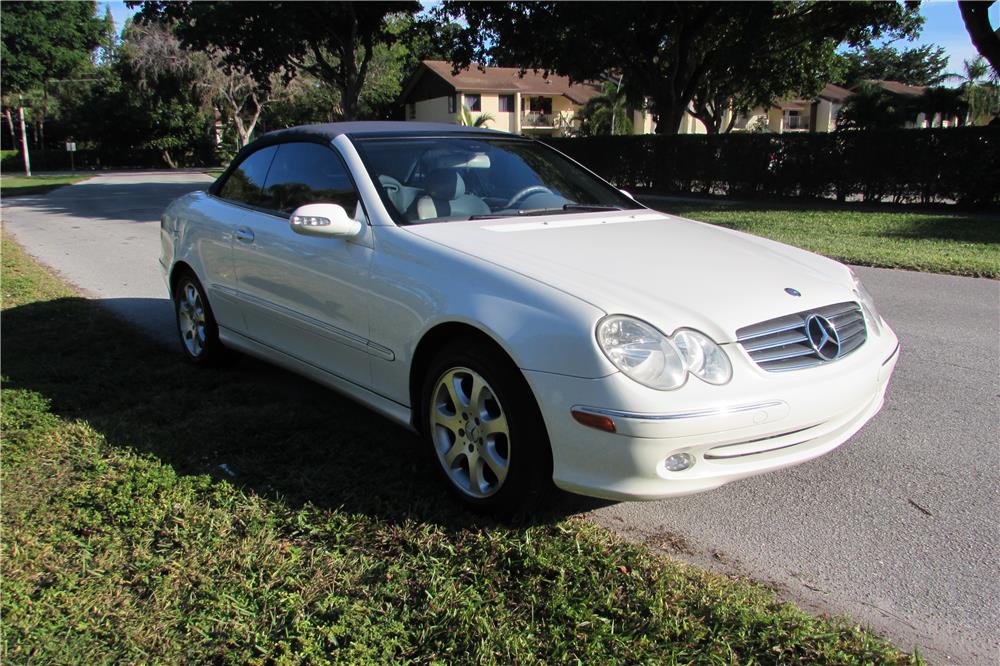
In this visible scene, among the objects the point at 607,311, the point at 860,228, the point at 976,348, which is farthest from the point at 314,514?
the point at 860,228

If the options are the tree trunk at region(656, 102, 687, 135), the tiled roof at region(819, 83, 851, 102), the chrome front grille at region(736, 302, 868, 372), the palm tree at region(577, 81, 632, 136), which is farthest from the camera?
the tiled roof at region(819, 83, 851, 102)

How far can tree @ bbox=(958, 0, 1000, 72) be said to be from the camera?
55.2ft

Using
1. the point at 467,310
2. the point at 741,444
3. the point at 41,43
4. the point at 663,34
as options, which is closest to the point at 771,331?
the point at 741,444

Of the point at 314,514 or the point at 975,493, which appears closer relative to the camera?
the point at 314,514

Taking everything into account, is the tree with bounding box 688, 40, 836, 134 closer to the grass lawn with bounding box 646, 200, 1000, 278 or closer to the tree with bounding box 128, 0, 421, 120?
the grass lawn with bounding box 646, 200, 1000, 278

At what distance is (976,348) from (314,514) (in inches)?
196

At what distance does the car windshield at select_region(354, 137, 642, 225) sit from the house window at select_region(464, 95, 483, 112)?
172 feet

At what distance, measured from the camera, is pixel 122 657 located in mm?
2436

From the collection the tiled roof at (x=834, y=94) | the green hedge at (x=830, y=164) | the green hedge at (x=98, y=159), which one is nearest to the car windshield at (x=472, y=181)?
the green hedge at (x=830, y=164)

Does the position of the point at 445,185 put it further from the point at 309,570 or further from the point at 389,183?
the point at 309,570

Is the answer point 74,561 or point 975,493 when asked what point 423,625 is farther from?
point 975,493

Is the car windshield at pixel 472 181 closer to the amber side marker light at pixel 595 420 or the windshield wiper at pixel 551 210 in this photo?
the windshield wiper at pixel 551 210

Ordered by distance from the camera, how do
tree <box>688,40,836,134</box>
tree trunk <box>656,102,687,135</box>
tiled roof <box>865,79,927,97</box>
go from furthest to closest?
tiled roof <box>865,79,927,97</box> → tree <box>688,40,836,134</box> → tree trunk <box>656,102,687,135</box>

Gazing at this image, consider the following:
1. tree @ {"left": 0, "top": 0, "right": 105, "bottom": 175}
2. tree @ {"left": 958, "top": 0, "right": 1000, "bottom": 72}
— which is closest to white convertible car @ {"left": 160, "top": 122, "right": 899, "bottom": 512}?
tree @ {"left": 958, "top": 0, "right": 1000, "bottom": 72}
